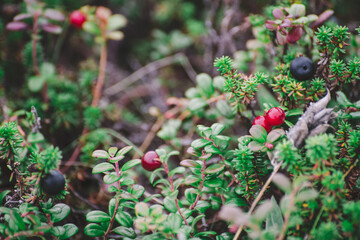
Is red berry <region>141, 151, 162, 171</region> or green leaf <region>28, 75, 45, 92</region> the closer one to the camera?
red berry <region>141, 151, 162, 171</region>

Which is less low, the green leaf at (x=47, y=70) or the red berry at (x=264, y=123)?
the green leaf at (x=47, y=70)

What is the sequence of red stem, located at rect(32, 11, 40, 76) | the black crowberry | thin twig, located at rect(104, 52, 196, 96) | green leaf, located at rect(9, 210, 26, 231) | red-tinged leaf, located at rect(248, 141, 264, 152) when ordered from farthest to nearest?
thin twig, located at rect(104, 52, 196, 96)
red stem, located at rect(32, 11, 40, 76)
the black crowberry
red-tinged leaf, located at rect(248, 141, 264, 152)
green leaf, located at rect(9, 210, 26, 231)

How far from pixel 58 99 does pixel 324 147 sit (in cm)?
202

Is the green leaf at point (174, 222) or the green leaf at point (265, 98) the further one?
the green leaf at point (265, 98)

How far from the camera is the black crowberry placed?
153 centimetres

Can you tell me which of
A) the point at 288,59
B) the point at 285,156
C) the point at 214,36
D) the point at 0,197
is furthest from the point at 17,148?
the point at 214,36

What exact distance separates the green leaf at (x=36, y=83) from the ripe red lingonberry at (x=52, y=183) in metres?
1.23

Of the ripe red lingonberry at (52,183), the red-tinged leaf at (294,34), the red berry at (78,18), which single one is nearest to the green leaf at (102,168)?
the ripe red lingonberry at (52,183)

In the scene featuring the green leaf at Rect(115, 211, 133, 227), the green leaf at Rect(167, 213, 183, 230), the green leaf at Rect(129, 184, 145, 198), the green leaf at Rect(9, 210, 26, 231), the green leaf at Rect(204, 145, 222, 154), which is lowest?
the green leaf at Rect(115, 211, 133, 227)

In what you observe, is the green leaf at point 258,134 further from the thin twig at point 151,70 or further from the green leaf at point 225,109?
the thin twig at point 151,70

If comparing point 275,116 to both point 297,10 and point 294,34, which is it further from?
point 297,10

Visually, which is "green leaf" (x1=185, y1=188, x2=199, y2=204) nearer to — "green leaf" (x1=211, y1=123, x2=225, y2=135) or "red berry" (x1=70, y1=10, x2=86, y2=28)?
"green leaf" (x1=211, y1=123, x2=225, y2=135)

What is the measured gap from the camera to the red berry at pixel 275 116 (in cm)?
141

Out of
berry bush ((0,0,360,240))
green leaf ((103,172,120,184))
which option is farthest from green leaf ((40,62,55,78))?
green leaf ((103,172,120,184))
